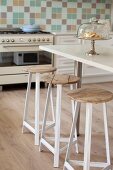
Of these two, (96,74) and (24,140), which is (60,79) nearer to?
(24,140)

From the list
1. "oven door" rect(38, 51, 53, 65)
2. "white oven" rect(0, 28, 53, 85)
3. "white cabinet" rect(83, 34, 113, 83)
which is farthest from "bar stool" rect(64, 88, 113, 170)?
"white cabinet" rect(83, 34, 113, 83)

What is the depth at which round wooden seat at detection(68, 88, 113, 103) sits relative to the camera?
209 cm

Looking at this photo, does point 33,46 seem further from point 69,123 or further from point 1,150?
point 1,150

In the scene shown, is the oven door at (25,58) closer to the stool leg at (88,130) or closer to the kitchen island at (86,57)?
the kitchen island at (86,57)

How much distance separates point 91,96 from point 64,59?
2931 millimetres

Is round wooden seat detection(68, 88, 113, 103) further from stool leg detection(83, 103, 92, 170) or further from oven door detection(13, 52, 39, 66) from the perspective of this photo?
oven door detection(13, 52, 39, 66)

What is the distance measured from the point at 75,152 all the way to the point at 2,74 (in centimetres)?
226

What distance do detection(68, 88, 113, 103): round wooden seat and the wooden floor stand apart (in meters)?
0.67

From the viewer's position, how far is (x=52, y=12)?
5391 millimetres

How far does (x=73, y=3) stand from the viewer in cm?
552

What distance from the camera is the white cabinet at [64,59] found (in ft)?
16.2

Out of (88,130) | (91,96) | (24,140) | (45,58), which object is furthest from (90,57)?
(45,58)

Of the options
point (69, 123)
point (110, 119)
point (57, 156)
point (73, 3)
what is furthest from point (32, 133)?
point (73, 3)

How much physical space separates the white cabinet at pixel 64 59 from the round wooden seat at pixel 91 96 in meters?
2.71
